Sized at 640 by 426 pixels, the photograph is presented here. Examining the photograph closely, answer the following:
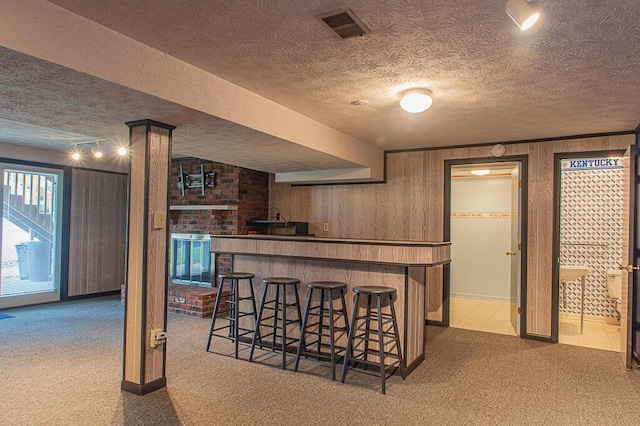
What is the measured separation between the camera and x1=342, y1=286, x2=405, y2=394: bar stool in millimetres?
3256

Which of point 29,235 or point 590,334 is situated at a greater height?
point 29,235

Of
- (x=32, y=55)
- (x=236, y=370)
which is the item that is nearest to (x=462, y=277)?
(x=236, y=370)

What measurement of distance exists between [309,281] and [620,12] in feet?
9.90

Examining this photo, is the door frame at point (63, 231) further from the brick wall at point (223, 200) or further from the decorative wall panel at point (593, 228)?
the decorative wall panel at point (593, 228)

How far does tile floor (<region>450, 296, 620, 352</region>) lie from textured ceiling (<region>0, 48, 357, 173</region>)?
2.73 m

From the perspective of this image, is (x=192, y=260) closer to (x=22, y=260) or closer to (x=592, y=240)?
(x=22, y=260)

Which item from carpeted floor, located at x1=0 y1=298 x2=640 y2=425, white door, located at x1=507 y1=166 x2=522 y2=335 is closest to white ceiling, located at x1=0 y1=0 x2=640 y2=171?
white door, located at x1=507 y1=166 x2=522 y2=335

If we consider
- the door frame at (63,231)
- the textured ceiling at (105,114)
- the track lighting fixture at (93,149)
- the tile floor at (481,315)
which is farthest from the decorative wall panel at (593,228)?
the door frame at (63,231)

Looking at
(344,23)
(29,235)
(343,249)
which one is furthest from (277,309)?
(29,235)

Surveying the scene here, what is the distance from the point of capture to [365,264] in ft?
12.1

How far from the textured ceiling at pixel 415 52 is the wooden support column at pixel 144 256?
30.5 inches

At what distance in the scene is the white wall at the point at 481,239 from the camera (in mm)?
6719

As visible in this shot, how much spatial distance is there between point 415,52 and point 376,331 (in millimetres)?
2195

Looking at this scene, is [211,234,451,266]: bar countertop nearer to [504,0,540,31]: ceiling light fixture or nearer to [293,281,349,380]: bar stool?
[293,281,349,380]: bar stool
